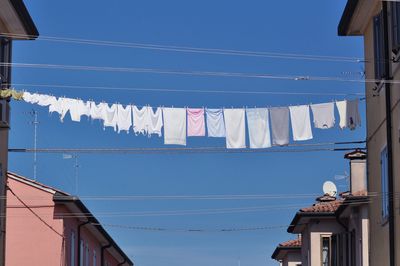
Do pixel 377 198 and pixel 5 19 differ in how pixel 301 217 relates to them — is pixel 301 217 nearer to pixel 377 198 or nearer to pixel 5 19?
pixel 377 198

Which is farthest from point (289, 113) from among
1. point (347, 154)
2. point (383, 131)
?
point (347, 154)

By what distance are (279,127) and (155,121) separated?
9.20 ft

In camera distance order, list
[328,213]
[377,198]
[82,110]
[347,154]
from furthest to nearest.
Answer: [328,213] → [347,154] → [377,198] → [82,110]

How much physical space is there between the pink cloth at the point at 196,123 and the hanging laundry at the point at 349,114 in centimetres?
311

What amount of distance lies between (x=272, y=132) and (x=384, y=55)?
3.00 metres

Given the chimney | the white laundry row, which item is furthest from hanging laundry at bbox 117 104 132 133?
the chimney

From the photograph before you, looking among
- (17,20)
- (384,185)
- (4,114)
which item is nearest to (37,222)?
(4,114)

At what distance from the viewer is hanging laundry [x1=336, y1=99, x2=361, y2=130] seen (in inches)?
985

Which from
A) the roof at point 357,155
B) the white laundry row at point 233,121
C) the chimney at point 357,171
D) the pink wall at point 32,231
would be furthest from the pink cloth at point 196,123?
the pink wall at point 32,231

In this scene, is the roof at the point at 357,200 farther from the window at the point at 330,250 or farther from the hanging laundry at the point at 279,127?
the window at the point at 330,250

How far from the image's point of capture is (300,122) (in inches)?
987

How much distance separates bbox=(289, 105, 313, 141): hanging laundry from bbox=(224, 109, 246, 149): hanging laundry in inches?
44.5

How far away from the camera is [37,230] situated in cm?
3784

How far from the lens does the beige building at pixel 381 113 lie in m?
23.6
